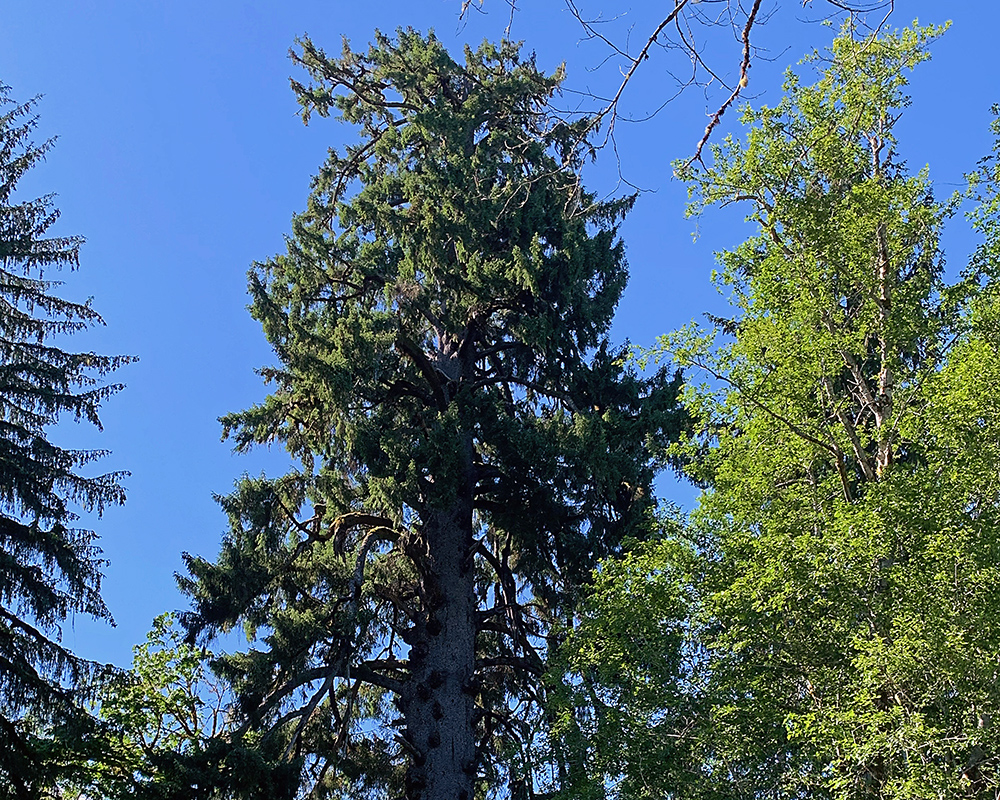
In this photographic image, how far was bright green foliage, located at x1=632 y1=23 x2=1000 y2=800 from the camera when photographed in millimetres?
8672

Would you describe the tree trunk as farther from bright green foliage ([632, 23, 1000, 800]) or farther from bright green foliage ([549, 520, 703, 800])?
bright green foliage ([632, 23, 1000, 800])

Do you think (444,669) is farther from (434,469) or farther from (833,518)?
(833,518)

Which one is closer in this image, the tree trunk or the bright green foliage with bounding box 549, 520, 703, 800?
the bright green foliage with bounding box 549, 520, 703, 800

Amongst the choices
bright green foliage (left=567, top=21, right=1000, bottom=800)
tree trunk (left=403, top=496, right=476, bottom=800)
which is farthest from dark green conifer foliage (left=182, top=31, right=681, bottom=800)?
bright green foliage (left=567, top=21, right=1000, bottom=800)

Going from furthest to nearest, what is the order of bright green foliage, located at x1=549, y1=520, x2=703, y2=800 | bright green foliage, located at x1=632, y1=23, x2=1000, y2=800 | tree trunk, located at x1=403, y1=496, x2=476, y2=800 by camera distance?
tree trunk, located at x1=403, y1=496, x2=476, y2=800 < bright green foliage, located at x1=549, y1=520, x2=703, y2=800 < bright green foliage, located at x1=632, y1=23, x2=1000, y2=800

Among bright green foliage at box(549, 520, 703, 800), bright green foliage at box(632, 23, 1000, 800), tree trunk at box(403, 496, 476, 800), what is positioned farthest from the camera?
tree trunk at box(403, 496, 476, 800)

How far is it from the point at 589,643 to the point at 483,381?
21.1 ft

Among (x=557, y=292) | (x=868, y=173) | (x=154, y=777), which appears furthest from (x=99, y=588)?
(x=868, y=173)

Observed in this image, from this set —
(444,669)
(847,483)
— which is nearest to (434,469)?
(444,669)

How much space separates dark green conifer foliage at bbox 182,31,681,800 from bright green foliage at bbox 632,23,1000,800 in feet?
9.86

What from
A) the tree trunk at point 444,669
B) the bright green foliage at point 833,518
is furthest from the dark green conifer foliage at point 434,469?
the bright green foliage at point 833,518

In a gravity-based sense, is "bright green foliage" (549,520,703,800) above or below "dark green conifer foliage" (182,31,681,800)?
below

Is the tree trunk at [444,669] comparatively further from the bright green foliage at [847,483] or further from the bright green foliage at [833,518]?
the bright green foliage at [847,483]

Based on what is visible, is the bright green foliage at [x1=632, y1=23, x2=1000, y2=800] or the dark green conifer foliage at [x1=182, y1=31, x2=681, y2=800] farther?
the dark green conifer foliage at [x1=182, y1=31, x2=681, y2=800]
